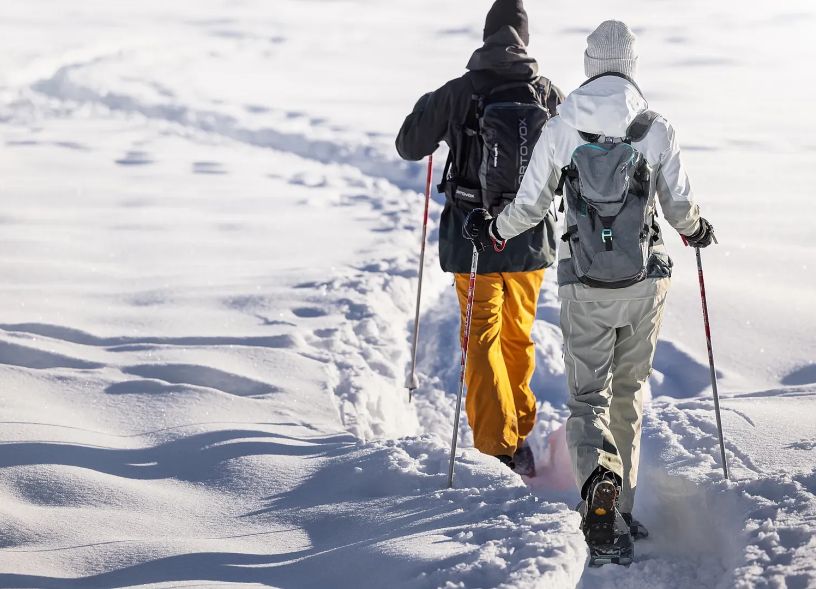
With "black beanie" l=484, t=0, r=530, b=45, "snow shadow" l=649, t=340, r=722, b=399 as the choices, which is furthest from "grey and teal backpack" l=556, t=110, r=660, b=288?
"snow shadow" l=649, t=340, r=722, b=399

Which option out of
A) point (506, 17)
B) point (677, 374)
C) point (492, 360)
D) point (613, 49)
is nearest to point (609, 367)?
point (492, 360)

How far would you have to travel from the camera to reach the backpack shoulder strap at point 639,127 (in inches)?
111

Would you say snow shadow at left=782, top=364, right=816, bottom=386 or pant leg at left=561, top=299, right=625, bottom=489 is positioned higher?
pant leg at left=561, top=299, right=625, bottom=489

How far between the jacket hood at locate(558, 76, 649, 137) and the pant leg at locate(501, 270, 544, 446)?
103 centimetres

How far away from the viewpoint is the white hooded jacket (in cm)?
280

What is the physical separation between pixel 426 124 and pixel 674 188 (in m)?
1.12

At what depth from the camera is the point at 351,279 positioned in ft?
22.4

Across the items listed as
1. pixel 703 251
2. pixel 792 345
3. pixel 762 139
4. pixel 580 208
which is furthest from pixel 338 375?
pixel 762 139

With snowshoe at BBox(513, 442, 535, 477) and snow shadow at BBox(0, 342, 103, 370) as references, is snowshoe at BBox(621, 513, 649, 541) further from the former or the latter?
snow shadow at BBox(0, 342, 103, 370)

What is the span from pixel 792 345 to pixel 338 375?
2.93 metres

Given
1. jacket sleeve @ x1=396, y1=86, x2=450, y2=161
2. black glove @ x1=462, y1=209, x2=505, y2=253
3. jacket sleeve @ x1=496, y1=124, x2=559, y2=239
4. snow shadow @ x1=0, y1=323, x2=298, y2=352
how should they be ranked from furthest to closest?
snow shadow @ x1=0, y1=323, x2=298, y2=352 → jacket sleeve @ x1=396, y1=86, x2=450, y2=161 → black glove @ x1=462, y1=209, x2=505, y2=253 → jacket sleeve @ x1=496, y1=124, x2=559, y2=239

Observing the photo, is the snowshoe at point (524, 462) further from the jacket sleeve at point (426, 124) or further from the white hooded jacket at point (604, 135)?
the jacket sleeve at point (426, 124)

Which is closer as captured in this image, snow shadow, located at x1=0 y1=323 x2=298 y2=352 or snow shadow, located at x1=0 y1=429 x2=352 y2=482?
snow shadow, located at x1=0 y1=429 x2=352 y2=482

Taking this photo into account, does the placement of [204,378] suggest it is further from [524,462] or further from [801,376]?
[801,376]
